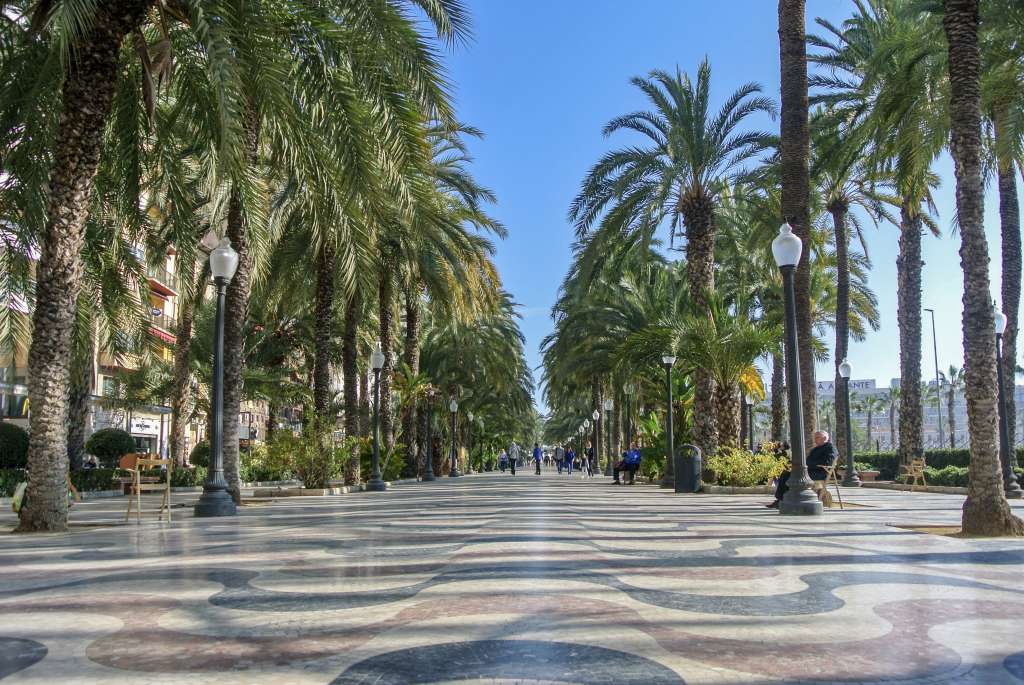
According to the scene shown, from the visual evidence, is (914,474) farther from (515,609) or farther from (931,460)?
(515,609)

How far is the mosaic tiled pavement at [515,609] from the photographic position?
3244 millimetres

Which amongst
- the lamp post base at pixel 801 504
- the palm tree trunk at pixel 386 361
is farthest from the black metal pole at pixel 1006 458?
the palm tree trunk at pixel 386 361

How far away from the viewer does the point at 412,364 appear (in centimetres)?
3142

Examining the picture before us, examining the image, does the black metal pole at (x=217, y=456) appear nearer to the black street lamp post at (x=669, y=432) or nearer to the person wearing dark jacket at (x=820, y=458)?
the person wearing dark jacket at (x=820, y=458)

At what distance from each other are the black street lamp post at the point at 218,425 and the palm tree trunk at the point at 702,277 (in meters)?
13.4

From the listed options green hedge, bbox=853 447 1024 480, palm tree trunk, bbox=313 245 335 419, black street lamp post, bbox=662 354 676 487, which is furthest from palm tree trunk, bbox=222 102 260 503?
green hedge, bbox=853 447 1024 480

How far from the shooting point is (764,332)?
21.7 m

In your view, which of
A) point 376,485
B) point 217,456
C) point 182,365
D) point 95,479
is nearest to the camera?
point 217,456

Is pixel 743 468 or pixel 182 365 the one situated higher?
pixel 182 365

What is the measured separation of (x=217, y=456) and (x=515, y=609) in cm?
948

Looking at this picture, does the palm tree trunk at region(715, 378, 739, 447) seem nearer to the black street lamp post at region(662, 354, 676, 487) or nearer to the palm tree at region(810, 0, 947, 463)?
the black street lamp post at region(662, 354, 676, 487)

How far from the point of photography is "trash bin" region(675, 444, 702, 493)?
68.0 feet

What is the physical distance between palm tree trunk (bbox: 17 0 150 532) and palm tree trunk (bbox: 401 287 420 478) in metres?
16.2

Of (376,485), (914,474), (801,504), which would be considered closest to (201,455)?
(376,485)
